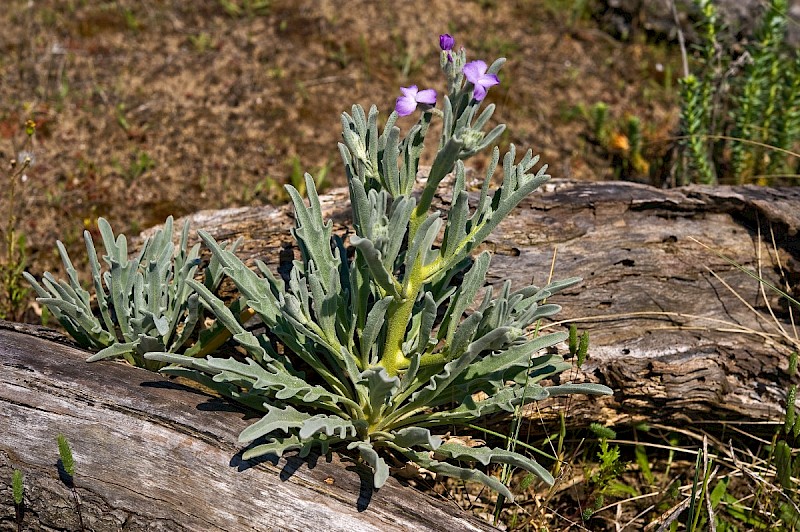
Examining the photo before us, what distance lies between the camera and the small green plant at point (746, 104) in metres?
4.22

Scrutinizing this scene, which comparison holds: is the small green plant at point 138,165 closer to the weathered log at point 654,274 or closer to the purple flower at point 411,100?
the weathered log at point 654,274

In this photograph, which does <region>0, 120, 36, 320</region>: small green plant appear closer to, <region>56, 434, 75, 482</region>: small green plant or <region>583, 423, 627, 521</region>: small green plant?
<region>56, 434, 75, 482</region>: small green plant

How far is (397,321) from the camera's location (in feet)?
8.89

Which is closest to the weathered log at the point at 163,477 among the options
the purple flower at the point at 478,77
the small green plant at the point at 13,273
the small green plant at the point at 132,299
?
the small green plant at the point at 132,299

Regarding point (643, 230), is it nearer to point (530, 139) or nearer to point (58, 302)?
point (530, 139)

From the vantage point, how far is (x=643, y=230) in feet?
11.6

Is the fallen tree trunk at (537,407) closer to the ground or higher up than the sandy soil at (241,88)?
closer to the ground

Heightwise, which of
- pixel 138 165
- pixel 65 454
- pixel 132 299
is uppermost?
pixel 138 165

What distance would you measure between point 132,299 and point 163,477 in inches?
35.7

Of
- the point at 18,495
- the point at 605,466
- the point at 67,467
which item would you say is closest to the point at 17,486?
the point at 18,495

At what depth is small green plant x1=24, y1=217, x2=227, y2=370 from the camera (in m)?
2.89

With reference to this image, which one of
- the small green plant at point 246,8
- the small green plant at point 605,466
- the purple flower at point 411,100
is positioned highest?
the small green plant at point 246,8

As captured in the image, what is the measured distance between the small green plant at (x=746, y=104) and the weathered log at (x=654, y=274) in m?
0.73

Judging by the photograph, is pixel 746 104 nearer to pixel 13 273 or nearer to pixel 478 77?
pixel 478 77
